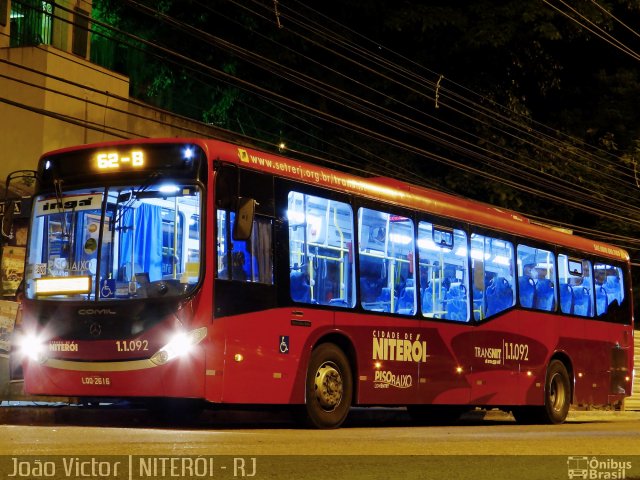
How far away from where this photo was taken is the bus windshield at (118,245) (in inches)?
504

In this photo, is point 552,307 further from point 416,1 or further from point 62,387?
point 416,1

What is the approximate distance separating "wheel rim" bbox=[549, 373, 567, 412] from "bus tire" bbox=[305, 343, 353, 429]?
6.83 meters

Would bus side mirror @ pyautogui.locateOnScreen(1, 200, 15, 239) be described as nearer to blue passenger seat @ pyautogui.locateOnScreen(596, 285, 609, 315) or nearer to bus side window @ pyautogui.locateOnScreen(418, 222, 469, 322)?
bus side window @ pyautogui.locateOnScreen(418, 222, 469, 322)

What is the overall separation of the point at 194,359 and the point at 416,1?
22.1 metres

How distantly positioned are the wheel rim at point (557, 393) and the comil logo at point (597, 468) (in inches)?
379

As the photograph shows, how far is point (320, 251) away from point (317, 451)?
4640 mm

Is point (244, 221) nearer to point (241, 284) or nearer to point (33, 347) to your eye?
point (241, 284)

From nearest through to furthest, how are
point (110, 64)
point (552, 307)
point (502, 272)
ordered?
point (502, 272) → point (552, 307) → point (110, 64)

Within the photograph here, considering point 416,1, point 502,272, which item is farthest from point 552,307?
point 416,1

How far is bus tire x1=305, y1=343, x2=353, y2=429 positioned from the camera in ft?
46.6

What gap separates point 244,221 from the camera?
1280 centimetres

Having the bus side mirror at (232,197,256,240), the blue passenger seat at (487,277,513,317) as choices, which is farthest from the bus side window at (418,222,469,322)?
the bus side mirror at (232,197,256,240)

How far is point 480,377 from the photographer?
18.1m

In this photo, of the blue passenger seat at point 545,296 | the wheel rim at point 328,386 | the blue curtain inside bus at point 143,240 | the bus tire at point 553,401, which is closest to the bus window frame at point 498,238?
the blue passenger seat at point 545,296
